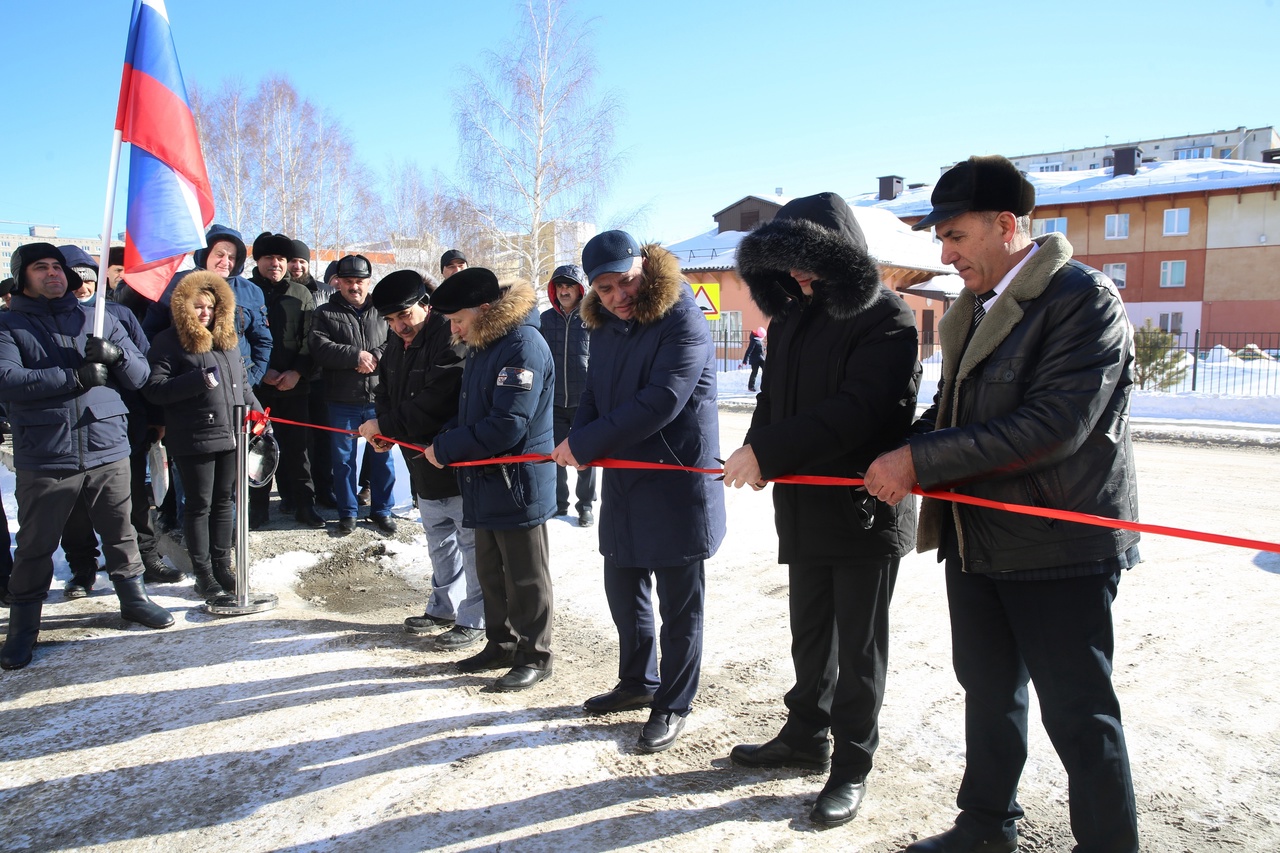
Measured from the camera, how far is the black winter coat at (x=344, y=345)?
6.50 meters

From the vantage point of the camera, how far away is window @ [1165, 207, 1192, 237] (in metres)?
39.9

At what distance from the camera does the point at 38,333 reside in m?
4.42

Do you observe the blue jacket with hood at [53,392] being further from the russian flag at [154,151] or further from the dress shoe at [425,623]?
the dress shoe at [425,623]

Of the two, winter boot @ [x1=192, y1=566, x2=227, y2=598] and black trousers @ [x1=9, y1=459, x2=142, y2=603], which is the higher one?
black trousers @ [x1=9, y1=459, x2=142, y2=603]

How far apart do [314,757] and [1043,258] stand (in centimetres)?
315

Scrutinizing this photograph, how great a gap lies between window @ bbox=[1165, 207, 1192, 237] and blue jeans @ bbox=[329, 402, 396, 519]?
44.6 metres

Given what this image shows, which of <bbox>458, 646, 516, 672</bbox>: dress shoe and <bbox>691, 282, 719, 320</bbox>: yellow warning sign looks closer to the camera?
<bbox>458, 646, 516, 672</bbox>: dress shoe

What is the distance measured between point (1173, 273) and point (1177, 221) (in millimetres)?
2469

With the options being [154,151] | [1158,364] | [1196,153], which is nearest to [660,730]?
[154,151]

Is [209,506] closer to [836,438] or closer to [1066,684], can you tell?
[836,438]

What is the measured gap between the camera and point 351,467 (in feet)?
21.4

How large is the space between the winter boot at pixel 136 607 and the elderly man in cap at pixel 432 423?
55.3 inches

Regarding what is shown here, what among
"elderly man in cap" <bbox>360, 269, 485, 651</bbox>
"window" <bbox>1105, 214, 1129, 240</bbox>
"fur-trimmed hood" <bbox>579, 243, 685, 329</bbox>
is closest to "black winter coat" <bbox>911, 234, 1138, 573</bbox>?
"fur-trimmed hood" <bbox>579, 243, 685, 329</bbox>

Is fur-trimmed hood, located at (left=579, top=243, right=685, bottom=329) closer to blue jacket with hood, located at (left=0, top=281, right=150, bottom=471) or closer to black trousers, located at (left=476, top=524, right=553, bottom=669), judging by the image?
black trousers, located at (left=476, top=524, right=553, bottom=669)
